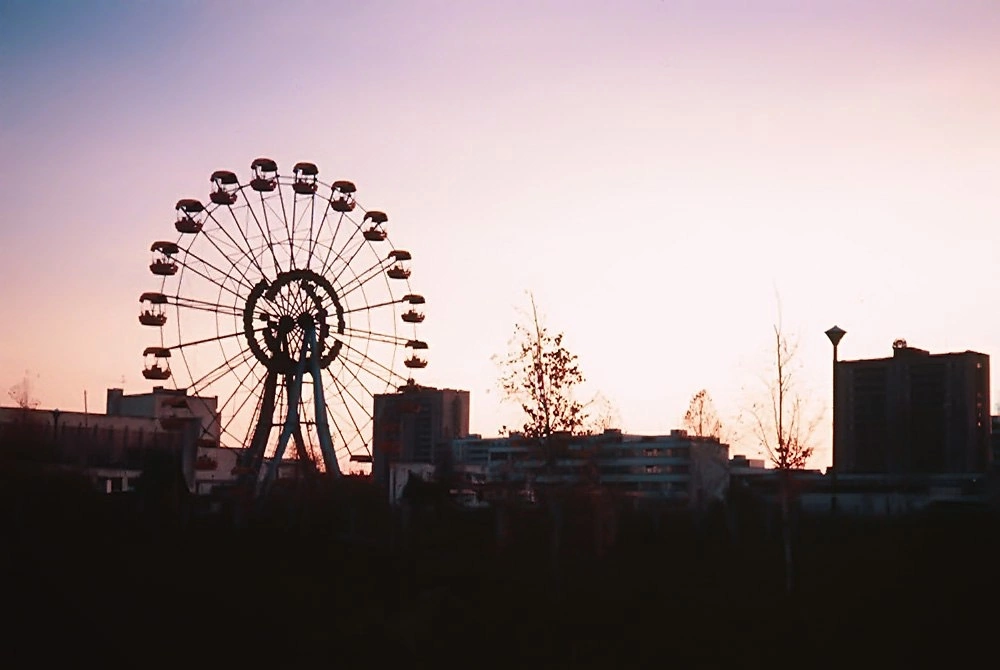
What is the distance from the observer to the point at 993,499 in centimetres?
7350

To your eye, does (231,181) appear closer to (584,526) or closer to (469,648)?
(584,526)

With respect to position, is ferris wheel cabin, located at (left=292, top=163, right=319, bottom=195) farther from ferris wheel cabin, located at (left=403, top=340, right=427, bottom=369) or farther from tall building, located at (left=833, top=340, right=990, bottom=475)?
tall building, located at (left=833, top=340, right=990, bottom=475)

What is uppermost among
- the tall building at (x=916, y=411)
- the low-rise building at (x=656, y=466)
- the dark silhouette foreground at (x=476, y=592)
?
the tall building at (x=916, y=411)

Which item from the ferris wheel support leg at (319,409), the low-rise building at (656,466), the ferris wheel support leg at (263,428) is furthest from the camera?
the low-rise building at (656,466)

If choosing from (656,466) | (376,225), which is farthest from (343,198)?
(656,466)

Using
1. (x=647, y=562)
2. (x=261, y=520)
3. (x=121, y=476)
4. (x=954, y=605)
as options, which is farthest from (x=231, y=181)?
(x=954, y=605)

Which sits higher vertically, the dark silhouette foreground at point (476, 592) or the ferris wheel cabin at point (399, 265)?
the ferris wheel cabin at point (399, 265)

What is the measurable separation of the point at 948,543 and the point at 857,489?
50466 mm

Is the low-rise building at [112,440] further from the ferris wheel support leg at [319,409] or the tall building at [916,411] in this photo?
the tall building at [916,411]

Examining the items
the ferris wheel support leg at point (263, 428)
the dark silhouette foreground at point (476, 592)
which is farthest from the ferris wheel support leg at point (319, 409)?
the dark silhouette foreground at point (476, 592)

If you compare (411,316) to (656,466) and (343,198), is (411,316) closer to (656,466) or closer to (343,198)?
(343,198)

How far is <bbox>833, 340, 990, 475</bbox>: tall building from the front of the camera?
142125 millimetres

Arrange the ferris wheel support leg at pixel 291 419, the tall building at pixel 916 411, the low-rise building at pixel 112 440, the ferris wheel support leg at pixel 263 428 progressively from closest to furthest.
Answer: the ferris wheel support leg at pixel 291 419 → the ferris wheel support leg at pixel 263 428 → the low-rise building at pixel 112 440 → the tall building at pixel 916 411

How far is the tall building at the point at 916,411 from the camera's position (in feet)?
466
